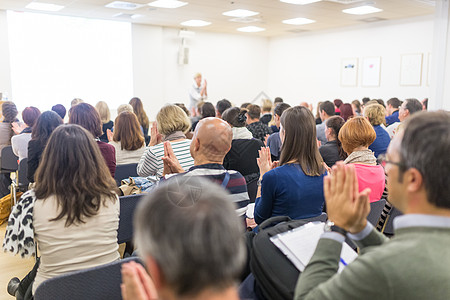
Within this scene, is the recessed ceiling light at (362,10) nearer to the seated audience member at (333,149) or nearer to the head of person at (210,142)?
the seated audience member at (333,149)

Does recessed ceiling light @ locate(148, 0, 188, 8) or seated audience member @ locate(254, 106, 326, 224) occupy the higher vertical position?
recessed ceiling light @ locate(148, 0, 188, 8)

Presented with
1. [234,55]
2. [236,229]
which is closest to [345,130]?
[236,229]

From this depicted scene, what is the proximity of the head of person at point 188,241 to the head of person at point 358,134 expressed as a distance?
207 cm

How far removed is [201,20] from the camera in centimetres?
1081

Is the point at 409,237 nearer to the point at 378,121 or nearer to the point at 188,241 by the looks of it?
the point at 188,241

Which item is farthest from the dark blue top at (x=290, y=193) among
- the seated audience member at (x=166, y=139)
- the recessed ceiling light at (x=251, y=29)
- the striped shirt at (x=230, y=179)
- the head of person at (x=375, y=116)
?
→ the recessed ceiling light at (x=251, y=29)

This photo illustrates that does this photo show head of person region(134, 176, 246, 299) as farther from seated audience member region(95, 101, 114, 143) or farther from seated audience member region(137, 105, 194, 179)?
seated audience member region(95, 101, 114, 143)

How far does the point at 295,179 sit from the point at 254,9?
775 cm

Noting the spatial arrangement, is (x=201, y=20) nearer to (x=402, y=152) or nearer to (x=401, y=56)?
(x=401, y=56)

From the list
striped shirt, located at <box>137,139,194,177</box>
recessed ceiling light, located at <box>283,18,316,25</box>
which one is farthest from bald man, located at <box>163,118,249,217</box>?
recessed ceiling light, located at <box>283,18,316,25</box>

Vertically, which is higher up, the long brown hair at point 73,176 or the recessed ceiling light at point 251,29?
the recessed ceiling light at point 251,29

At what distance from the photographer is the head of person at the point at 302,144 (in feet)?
7.40

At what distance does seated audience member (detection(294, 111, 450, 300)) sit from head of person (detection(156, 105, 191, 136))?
240cm

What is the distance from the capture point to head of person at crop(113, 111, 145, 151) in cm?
371
